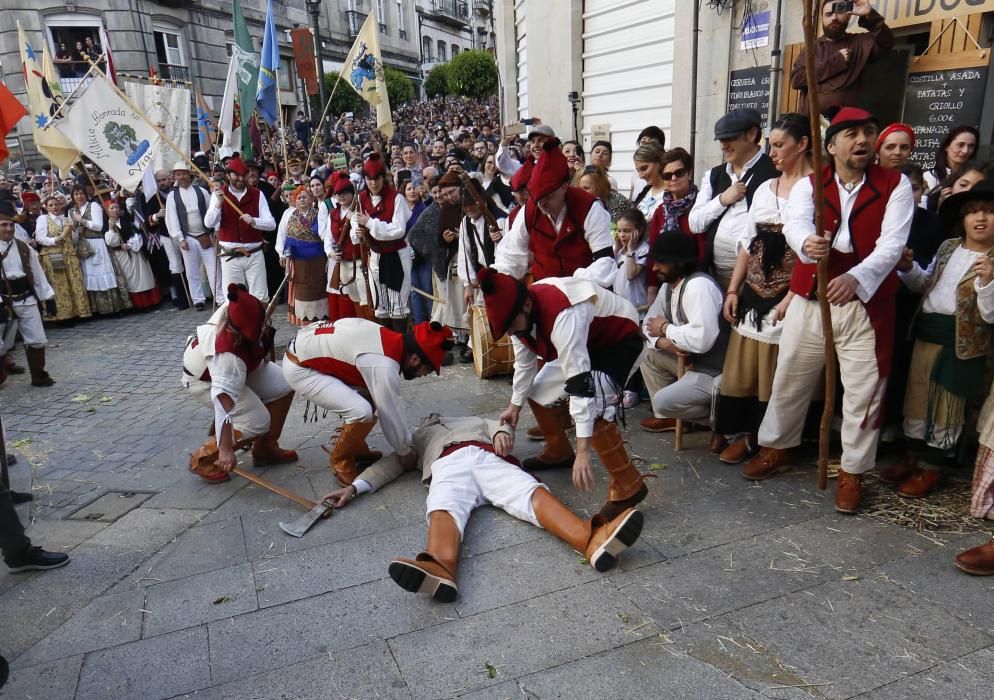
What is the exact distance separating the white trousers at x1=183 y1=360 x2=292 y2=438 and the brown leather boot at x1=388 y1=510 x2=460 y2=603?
178 cm

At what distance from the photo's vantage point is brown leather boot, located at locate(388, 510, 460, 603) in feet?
9.76

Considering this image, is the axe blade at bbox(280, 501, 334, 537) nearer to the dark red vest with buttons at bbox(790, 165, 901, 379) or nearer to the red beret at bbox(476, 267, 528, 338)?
the red beret at bbox(476, 267, 528, 338)

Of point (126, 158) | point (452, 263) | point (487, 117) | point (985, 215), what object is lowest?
point (452, 263)

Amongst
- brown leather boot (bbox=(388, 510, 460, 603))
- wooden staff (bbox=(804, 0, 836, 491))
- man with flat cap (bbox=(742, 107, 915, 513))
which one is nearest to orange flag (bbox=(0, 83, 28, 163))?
brown leather boot (bbox=(388, 510, 460, 603))

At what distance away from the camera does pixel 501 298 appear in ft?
10.7

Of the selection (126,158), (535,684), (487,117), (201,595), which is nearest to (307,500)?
(201,595)

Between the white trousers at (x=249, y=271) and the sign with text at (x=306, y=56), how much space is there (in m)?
7.48

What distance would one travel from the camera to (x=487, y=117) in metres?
28.0

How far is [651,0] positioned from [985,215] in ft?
24.4

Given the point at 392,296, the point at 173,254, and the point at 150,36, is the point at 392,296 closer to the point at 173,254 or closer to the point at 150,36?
the point at 173,254

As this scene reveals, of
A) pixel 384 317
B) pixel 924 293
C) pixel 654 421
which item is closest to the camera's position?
pixel 924 293

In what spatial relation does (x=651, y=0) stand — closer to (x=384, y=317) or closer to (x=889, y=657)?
(x=384, y=317)

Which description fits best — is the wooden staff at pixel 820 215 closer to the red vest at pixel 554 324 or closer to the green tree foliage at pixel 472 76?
the red vest at pixel 554 324

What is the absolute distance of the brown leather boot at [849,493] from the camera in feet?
12.0
